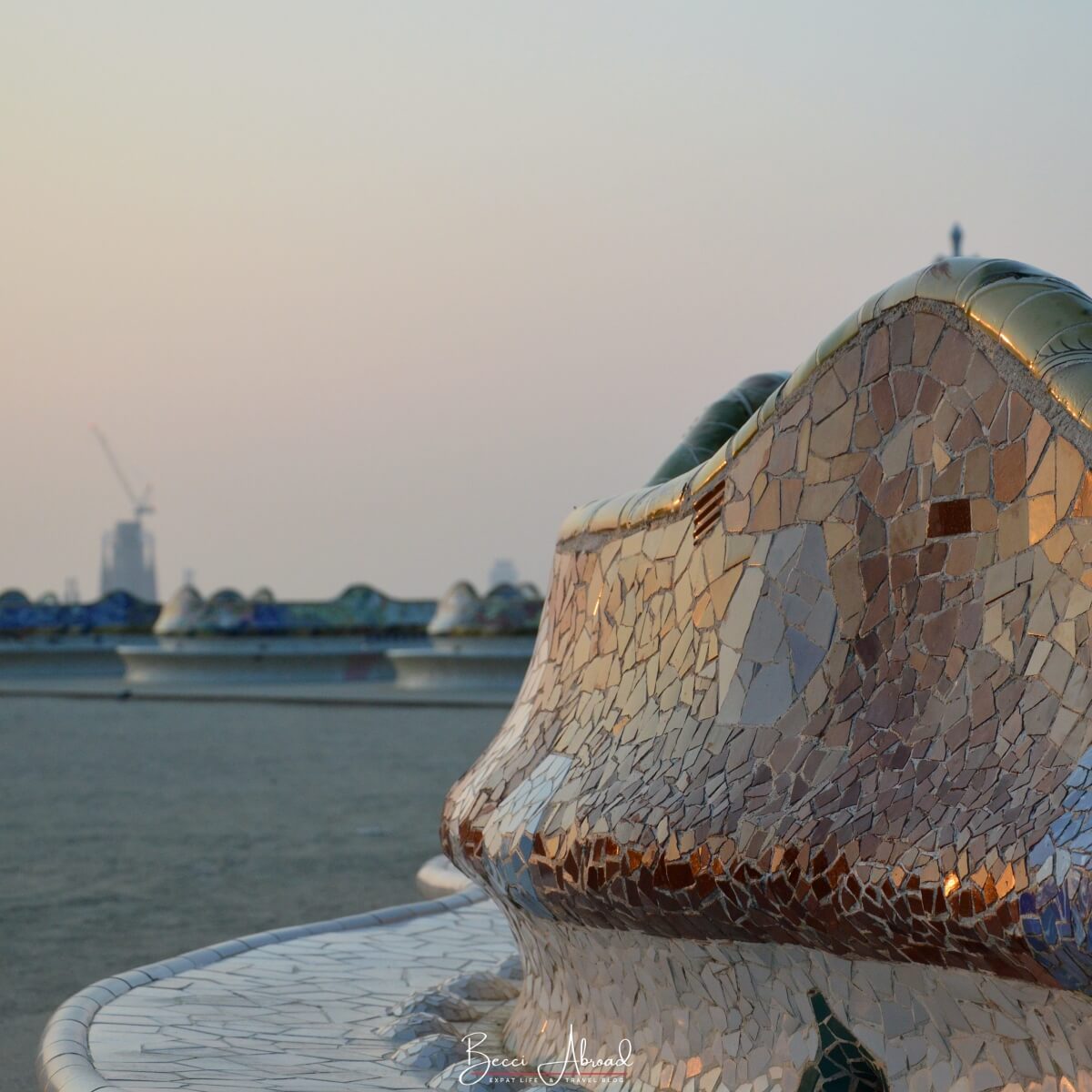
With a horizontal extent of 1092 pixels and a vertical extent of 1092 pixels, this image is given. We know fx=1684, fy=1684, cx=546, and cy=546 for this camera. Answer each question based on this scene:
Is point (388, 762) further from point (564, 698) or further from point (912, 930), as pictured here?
point (912, 930)

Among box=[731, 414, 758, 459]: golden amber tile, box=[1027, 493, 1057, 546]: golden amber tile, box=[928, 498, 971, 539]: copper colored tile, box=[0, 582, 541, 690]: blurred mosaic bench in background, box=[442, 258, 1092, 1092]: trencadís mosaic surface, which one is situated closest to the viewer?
box=[442, 258, 1092, 1092]: trencadís mosaic surface

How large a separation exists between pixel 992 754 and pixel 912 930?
1.18 ft

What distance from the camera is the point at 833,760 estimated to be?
3.48 metres

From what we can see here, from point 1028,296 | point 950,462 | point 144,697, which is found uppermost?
point 1028,296

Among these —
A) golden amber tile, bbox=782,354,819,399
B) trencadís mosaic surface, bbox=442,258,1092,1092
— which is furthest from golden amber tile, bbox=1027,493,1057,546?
golden amber tile, bbox=782,354,819,399

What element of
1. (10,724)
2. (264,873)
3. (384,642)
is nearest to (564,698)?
(264,873)

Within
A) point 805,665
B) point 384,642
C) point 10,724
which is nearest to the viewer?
point 805,665

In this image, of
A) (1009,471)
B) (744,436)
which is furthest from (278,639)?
(1009,471)

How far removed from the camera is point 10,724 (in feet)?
66.3

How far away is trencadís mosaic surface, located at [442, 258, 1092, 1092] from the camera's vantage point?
3.04 metres

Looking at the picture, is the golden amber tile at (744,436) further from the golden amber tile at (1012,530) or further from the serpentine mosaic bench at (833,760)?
the golden amber tile at (1012,530)

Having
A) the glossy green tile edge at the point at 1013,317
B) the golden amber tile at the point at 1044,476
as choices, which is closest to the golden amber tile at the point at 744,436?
the glossy green tile edge at the point at 1013,317

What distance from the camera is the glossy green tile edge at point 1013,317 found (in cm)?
313

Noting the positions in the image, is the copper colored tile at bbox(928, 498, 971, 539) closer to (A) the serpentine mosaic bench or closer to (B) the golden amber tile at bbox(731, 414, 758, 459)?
(A) the serpentine mosaic bench
